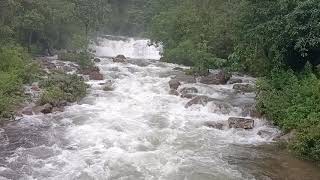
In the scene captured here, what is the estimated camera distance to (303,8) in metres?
17.9

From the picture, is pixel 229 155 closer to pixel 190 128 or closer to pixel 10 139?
pixel 190 128

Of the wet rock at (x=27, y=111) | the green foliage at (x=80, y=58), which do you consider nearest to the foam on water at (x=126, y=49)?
the green foliage at (x=80, y=58)

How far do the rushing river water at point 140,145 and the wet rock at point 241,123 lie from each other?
0.91 feet

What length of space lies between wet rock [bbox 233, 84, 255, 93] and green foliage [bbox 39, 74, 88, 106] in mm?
7468

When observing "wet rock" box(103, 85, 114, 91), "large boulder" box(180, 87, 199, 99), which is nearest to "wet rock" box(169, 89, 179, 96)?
"large boulder" box(180, 87, 199, 99)

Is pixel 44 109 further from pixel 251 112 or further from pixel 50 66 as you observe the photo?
pixel 50 66

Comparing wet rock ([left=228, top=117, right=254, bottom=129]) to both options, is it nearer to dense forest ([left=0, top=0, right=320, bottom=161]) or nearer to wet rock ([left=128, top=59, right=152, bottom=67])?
dense forest ([left=0, top=0, right=320, bottom=161])

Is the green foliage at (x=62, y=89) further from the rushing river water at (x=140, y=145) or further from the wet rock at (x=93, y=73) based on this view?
the wet rock at (x=93, y=73)

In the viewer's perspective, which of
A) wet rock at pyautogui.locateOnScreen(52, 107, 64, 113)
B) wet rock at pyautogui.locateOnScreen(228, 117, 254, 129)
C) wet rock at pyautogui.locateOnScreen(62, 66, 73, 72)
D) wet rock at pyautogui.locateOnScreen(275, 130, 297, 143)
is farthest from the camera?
wet rock at pyautogui.locateOnScreen(62, 66, 73, 72)

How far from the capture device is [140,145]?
48.3 ft

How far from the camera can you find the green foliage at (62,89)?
1938 cm

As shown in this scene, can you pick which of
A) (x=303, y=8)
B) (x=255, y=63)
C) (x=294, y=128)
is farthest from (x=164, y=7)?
(x=294, y=128)

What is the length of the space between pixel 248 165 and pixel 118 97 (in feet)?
30.4

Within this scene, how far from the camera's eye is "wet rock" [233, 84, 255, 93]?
21953mm
